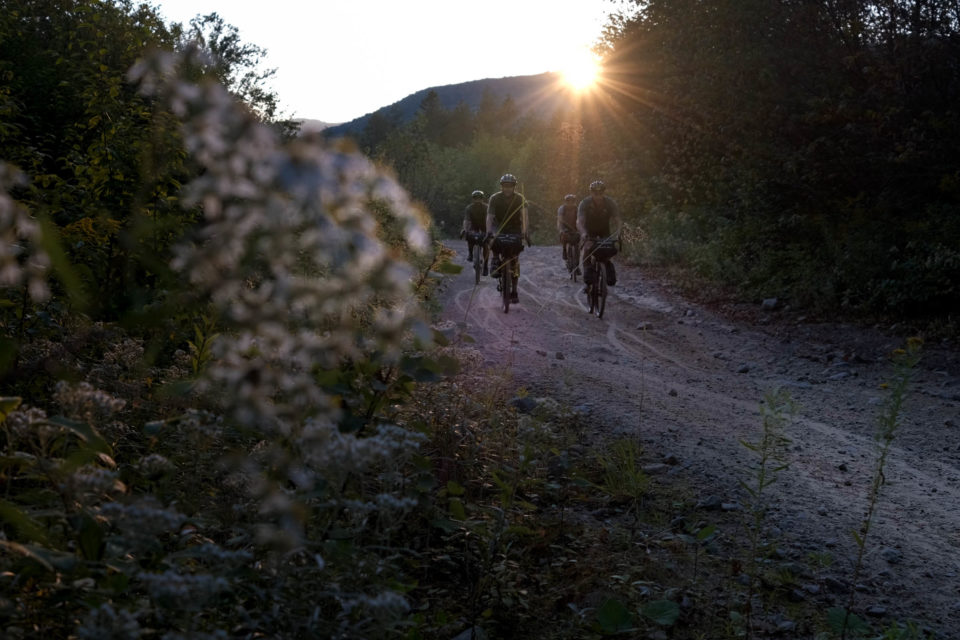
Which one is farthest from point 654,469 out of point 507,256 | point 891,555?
point 507,256

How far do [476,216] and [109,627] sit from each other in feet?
54.4

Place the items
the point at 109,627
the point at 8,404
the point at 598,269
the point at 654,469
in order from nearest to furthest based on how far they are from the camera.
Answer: the point at 109,627, the point at 8,404, the point at 654,469, the point at 598,269

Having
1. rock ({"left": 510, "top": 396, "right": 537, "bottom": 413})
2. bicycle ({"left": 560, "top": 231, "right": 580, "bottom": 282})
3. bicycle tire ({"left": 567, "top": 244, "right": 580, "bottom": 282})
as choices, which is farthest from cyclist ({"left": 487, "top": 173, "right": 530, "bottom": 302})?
rock ({"left": 510, "top": 396, "right": 537, "bottom": 413})

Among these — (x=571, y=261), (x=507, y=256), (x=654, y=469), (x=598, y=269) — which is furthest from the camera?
(x=571, y=261)

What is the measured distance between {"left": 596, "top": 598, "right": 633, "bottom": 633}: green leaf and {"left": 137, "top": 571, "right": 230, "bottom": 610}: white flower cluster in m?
2.33

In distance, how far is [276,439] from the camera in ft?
8.68

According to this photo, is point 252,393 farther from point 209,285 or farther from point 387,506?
point 387,506

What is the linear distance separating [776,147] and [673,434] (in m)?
14.1

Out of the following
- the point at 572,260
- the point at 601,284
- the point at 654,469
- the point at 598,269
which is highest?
the point at 598,269

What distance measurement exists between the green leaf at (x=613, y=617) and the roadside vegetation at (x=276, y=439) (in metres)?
0.02

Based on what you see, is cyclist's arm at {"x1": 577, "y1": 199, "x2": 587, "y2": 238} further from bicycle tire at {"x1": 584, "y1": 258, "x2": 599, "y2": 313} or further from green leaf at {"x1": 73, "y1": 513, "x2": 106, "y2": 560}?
green leaf at {"x1": 73, "y1": 513, "x2": 106, "y2": 560}

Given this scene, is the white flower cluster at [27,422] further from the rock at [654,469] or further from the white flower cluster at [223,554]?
the rock at [654,469]

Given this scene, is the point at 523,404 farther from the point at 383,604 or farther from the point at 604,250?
the point at 604,250

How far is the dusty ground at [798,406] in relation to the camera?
16.9 ft
